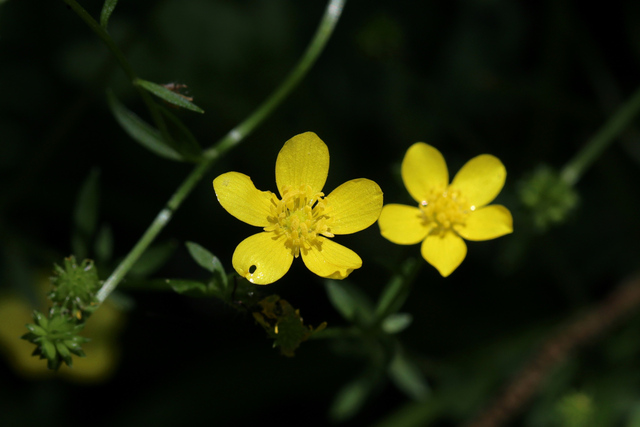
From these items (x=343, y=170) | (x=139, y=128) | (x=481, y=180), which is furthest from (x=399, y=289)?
(x=343, y=170)

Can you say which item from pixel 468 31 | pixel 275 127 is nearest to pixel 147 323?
pixel 275 127

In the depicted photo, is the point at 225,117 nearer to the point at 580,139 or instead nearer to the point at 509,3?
the point at 509,3

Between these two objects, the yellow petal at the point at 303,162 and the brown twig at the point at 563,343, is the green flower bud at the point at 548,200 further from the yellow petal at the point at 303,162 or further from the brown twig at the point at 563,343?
the yellow petal at the point at 303,162

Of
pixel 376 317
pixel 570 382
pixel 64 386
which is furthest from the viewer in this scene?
pixel 64 386

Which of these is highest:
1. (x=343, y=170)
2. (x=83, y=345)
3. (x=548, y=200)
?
(x=343, y=170)

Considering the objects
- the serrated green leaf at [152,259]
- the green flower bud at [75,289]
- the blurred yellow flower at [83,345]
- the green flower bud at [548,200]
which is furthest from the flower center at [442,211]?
the blurred yellow flower at [83,345]

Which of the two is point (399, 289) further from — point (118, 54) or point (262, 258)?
point (118, 54)
